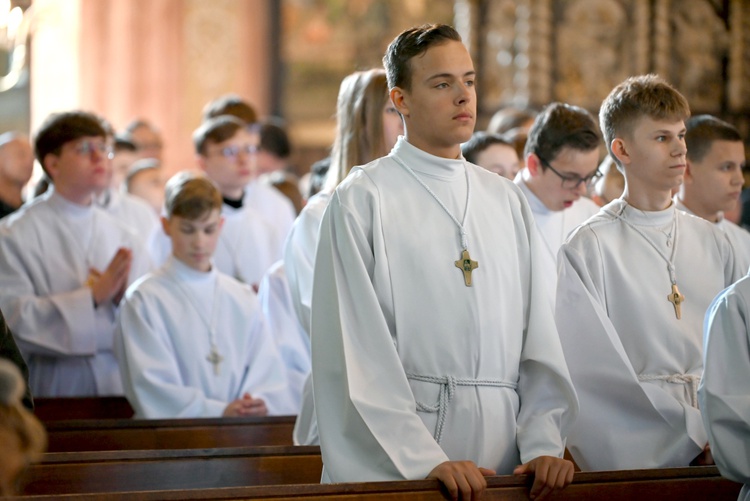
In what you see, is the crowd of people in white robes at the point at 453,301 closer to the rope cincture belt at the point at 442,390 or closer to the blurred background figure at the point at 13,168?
the rope cincture belt at the point at 442,390

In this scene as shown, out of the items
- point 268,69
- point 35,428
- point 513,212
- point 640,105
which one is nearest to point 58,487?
point 513,212

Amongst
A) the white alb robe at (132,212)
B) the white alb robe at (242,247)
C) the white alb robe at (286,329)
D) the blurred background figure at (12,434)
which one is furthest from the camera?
the white alb robe at (132,212)

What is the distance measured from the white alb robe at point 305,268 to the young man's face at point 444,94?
4.32ft

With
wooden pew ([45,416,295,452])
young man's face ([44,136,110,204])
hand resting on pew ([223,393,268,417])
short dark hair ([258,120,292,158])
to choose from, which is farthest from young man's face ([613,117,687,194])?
short dark hair ([258,120,292,158])

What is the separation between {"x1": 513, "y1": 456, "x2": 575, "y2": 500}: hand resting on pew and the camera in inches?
119

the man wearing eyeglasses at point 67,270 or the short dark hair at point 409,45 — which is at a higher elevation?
the short dark hair at point 409,45

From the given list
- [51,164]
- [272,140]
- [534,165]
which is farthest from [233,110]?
[534,165]

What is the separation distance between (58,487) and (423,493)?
1.49m

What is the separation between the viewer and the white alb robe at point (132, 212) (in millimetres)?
7434

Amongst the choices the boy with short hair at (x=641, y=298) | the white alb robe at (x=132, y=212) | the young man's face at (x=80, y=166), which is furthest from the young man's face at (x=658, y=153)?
the white alb robe at (x=132, y=212)

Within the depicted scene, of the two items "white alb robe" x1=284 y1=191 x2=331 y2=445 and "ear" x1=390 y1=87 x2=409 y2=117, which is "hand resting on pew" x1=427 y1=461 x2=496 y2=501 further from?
"white alb robe" x1=284 y1=191 x2=331 y2=445

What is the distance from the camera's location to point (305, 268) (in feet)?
15.3

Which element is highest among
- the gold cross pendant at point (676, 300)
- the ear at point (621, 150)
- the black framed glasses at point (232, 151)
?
the ear at point (621, 150)

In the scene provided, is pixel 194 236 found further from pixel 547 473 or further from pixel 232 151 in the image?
pixel 547 473
